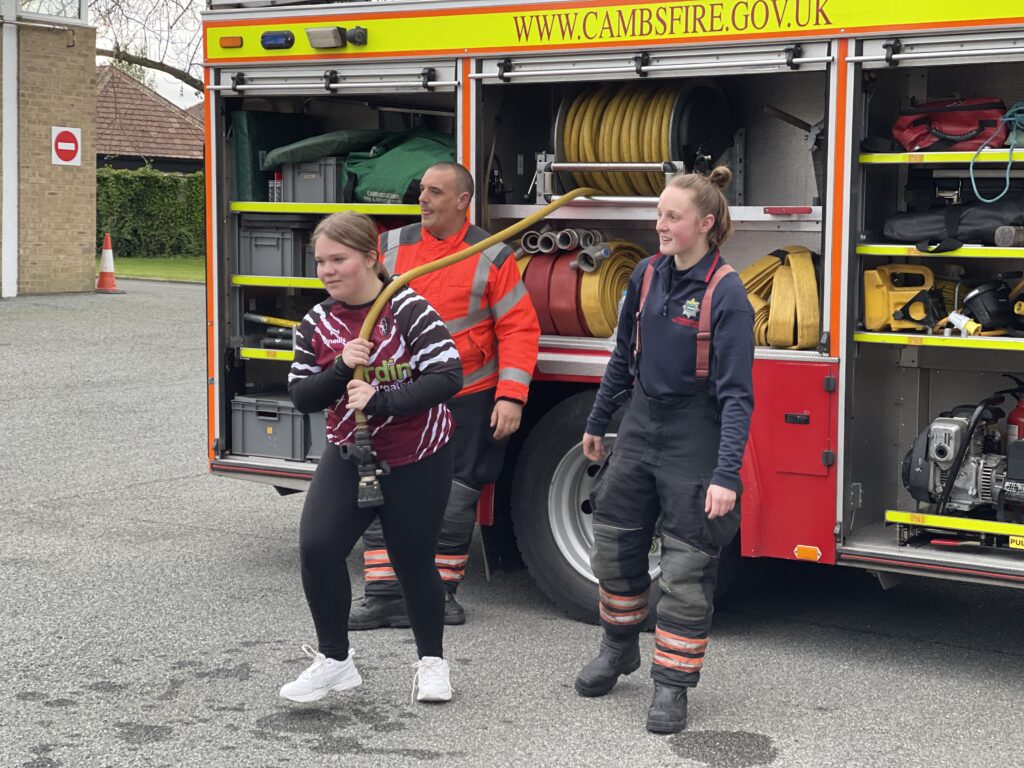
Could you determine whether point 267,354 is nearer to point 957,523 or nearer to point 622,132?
point 622,132

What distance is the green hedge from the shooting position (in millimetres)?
39094

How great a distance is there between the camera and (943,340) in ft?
18.6

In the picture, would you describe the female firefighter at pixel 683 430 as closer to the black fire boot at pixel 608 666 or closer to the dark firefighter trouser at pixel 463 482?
the black fire boot at pixel 608 666

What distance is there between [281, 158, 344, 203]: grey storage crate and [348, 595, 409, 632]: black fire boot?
6.67ft

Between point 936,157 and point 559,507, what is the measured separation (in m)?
2.10

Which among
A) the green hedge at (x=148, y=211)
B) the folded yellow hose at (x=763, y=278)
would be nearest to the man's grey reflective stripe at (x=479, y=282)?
the folded yellow hose at (x=763, y=278)

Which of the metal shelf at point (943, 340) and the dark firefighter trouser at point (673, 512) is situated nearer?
the dark firefighter trouser at point (673, 512)

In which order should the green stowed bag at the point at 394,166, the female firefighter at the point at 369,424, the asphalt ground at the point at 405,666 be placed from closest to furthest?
the asphalt ground at the point at 405,666 → the female firefighter at the point at 369,424 → the green stowed bag at the point at 394,166

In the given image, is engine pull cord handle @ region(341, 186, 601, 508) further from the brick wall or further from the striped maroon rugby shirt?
the brick wall

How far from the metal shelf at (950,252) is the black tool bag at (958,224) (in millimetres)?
24

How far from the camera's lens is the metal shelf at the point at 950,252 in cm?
548

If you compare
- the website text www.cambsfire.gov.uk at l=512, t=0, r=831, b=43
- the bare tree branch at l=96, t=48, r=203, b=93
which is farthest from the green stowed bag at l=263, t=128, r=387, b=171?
the bare tree branch at l=96, t=48, r=203, b=93

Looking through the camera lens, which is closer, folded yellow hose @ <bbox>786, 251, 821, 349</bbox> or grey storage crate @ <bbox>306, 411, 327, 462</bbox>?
folded yellow hose @ <bbox>786, 251, 821, 349</bbox>

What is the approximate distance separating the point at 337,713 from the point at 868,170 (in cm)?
289
